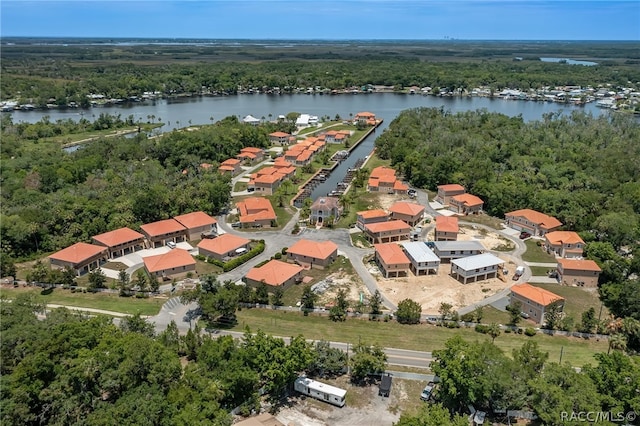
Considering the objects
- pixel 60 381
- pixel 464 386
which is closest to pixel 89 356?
pixel 60 381

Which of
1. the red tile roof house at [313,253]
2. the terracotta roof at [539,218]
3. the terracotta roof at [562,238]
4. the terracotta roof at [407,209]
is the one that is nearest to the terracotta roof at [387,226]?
the terracotta roof at [407,209]

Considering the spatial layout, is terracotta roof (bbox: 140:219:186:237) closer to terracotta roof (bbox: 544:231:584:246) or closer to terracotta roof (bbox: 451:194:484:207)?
terracotta roof (bbox: 451:194:484:207)

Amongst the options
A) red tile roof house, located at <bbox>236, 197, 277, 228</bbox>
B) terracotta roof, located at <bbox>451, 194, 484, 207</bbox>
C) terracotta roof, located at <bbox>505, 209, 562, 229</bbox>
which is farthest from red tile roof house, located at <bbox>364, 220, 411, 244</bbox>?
terracotta roof, located at <bbox>505, 209, 562, 229</bbox>

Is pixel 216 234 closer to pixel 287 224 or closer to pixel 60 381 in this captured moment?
pixel 287 224

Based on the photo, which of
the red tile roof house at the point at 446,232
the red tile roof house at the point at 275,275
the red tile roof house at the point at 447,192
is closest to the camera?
the red tile roof house at the point at 275,275

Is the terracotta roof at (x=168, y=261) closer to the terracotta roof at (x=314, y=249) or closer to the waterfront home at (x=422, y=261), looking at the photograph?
the terracotta roof at (x=314, y=249)

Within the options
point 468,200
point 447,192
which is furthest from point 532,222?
point 447,192
